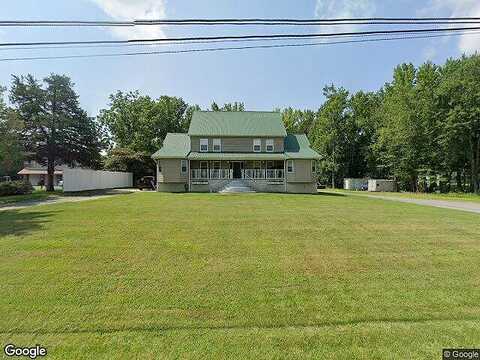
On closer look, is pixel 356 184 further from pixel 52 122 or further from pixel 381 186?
pixel 52 122

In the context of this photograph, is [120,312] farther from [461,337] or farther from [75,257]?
[461,337]

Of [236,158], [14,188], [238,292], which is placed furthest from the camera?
[236,158]

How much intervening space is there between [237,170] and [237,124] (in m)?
5.18

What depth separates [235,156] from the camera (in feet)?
99.1

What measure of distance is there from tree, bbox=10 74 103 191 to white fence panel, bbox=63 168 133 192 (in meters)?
3.45

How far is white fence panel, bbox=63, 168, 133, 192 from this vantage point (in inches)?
1145

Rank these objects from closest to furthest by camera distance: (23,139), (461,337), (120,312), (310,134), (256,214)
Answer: (461,337) → (120,312) → (256,214) → (23,139) → (310,134)

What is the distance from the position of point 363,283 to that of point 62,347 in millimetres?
4909

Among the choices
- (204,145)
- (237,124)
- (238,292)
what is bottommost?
(238,292)

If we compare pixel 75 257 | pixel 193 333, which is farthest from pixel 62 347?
pixel 75 257

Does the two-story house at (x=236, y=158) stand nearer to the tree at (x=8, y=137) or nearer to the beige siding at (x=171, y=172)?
the beige siding at (x=171, y=172)

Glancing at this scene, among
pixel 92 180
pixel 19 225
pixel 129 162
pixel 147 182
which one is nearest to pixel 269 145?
pixel 147 182

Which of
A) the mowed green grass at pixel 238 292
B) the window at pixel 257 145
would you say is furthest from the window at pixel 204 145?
the mowed green grass at pixel 238 292

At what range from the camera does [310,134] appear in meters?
59.5
